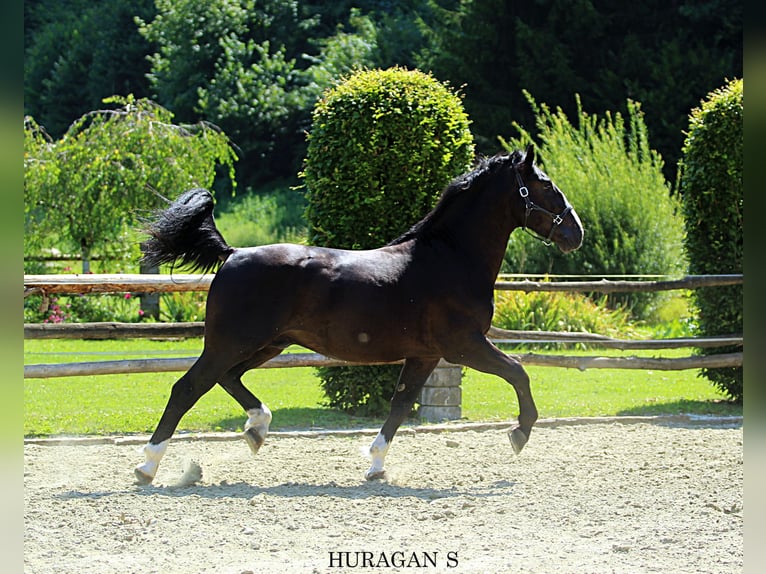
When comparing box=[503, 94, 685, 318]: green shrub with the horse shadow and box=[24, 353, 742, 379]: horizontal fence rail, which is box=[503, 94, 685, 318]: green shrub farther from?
the horse shadow

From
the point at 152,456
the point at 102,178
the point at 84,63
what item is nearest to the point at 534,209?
the point at 152,456

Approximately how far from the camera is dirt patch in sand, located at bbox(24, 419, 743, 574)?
4.48m

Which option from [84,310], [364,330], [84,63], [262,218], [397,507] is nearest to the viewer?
[397,507]

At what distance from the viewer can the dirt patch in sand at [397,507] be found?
448 cm

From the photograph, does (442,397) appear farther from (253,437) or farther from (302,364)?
(253,437)

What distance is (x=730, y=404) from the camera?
380 inches

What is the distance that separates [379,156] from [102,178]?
8.60 meters

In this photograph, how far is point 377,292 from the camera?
5.95 m

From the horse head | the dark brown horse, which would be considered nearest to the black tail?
the dark brown horse

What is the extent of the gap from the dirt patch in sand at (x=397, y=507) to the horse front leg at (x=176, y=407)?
13 centimetres

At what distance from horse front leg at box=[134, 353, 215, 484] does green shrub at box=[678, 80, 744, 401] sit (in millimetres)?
5787

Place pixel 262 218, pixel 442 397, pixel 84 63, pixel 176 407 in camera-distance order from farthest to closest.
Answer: pixel 84 63 → pixel 262 218 → pixel 442 397 → pixel 176 407

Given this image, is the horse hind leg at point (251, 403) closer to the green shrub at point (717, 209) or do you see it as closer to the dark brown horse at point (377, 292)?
the dark brown horse at point (377, 292)
